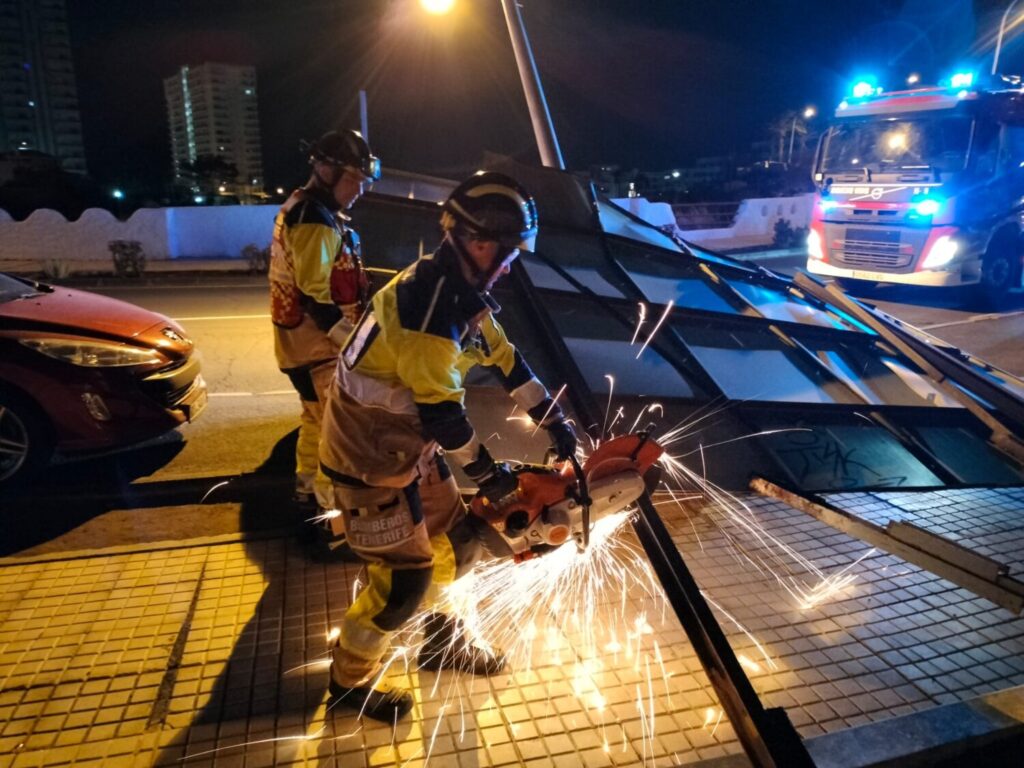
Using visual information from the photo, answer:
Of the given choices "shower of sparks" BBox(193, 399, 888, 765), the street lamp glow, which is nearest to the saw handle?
"shower of sparks" BBox(193, 399, 888, 765)

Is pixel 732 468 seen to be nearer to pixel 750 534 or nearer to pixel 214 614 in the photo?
pixel 750 534

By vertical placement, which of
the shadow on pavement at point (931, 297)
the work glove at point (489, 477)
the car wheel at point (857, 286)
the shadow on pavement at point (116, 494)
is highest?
the work glove at point (489, 477)

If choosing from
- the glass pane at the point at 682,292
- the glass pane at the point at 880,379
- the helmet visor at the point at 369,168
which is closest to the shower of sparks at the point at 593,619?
the helmet visor at the point at 369,168

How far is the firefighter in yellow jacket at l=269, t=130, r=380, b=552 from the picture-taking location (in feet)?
11.2

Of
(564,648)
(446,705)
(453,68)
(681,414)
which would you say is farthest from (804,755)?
(453,68)

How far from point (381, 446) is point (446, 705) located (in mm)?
1136

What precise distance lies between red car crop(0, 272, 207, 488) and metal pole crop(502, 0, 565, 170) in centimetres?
447

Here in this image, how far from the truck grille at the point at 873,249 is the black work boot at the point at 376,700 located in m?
11.8

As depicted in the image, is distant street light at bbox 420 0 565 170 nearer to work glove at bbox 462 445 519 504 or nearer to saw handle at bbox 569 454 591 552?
saw handle at bbox 569 454 591 552

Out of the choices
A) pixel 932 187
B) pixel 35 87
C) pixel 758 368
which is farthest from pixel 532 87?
pixel 35 87

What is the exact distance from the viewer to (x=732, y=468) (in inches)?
187

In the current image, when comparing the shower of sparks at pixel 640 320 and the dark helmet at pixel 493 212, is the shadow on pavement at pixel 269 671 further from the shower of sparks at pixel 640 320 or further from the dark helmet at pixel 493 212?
the shower of sparks at pixel 640 320

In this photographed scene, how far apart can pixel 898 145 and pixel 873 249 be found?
1.80 metres

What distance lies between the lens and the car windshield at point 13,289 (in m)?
4.73
